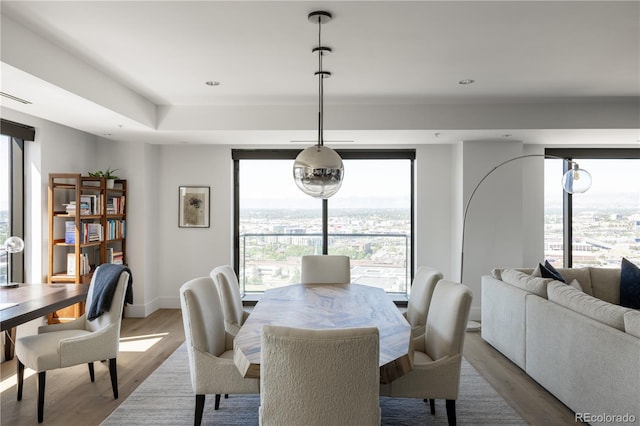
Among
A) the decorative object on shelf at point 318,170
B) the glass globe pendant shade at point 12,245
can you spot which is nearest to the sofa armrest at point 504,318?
the decorative object on shelf at point 318,170

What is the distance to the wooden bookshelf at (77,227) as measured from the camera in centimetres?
463

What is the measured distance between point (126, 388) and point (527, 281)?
136 inches

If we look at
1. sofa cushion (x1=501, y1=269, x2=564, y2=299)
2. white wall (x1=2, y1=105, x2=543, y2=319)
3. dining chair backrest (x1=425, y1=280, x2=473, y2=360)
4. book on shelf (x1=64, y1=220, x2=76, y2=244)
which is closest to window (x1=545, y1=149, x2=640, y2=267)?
white wall (x1=2, y1=105, x2=543, y2=319)

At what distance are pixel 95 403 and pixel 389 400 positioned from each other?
2136mm

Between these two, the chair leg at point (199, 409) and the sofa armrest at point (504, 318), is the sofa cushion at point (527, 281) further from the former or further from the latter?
the chair leg at point (199, 409)

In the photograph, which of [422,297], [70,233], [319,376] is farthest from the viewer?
[70,233]

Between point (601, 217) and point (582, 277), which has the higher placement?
point (601, 217)

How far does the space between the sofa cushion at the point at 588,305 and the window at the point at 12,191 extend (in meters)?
5.04

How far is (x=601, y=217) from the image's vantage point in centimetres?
611

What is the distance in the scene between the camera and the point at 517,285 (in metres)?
3.89

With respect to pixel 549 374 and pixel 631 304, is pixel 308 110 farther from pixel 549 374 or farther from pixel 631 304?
pixel 631 304

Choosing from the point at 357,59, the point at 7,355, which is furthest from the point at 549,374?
the point at 7,355

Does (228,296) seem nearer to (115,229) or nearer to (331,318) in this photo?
(331,318)

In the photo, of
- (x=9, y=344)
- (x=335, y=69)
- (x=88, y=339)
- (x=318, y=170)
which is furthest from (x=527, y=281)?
(x=9, y=344)
